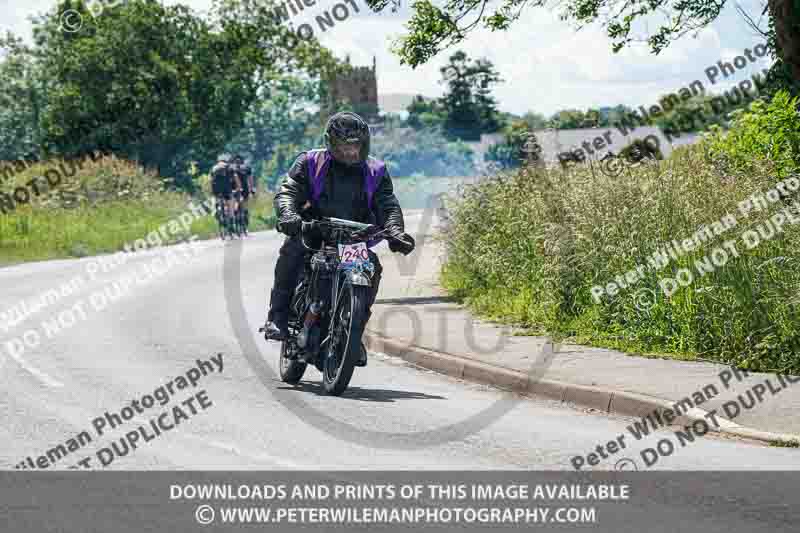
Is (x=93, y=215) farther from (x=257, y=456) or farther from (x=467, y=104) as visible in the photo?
(x=467, y=104)

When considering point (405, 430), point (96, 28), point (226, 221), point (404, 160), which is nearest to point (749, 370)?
point (405, 430)

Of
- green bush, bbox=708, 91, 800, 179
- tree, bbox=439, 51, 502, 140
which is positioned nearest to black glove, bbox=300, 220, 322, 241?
green bush, bbox=708, 91, 800, 179

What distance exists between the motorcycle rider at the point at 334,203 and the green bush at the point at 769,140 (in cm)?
493

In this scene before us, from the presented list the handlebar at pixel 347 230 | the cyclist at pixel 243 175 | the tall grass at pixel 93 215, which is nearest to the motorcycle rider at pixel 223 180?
the cyclist at pixel 243 175

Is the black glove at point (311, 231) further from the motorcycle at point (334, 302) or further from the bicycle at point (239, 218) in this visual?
the bicycle at point (239, 218)

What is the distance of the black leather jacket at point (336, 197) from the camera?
11273mm

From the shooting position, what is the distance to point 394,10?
19594 millimetres

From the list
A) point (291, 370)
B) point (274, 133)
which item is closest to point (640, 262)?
point (291, 370)

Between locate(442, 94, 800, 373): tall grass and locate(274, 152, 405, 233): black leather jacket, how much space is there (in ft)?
10.7

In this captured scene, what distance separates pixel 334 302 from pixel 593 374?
241cm

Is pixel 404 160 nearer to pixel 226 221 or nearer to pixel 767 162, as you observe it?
pixel 226 221

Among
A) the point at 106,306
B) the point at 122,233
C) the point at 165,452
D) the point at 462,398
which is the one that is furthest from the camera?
the point at 122,233

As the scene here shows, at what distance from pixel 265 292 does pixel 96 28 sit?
37.2 m

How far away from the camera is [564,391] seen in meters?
11.3
